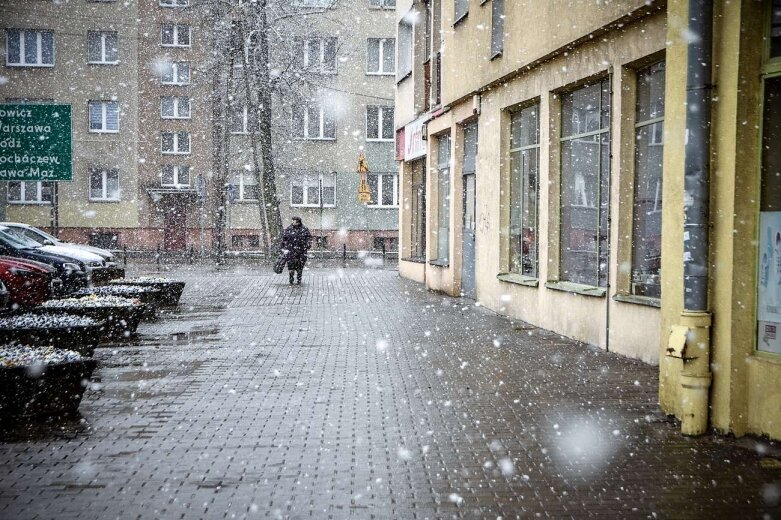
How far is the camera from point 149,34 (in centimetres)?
4512

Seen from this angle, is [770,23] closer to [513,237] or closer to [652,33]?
[652,33]

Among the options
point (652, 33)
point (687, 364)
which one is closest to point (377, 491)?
point (687, 364)

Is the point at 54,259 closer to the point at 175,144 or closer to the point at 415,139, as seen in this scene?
the point at 415,139

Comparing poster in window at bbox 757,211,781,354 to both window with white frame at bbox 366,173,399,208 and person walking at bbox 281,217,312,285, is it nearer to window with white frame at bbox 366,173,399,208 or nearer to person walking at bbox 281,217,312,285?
person walking at bbox 281,217,312,285

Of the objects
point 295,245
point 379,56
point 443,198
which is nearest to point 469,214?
point 443,198

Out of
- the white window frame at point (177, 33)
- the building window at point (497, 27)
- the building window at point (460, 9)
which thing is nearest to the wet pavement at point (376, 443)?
the building window at point (497, 27)

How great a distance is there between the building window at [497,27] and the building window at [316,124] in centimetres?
2975

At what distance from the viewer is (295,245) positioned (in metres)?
24.2

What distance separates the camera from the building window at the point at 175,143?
149 feet

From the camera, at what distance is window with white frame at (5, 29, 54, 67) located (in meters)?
44.8

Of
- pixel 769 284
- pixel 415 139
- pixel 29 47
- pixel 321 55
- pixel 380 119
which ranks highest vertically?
pixel 29 47

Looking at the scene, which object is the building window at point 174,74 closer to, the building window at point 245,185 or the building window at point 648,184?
the building window at point 245,185

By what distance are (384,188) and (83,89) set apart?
50.9 ft

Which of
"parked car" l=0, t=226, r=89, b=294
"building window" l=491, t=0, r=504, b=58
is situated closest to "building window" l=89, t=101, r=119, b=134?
"parked car" l=0, t=226, r=89, b=294
